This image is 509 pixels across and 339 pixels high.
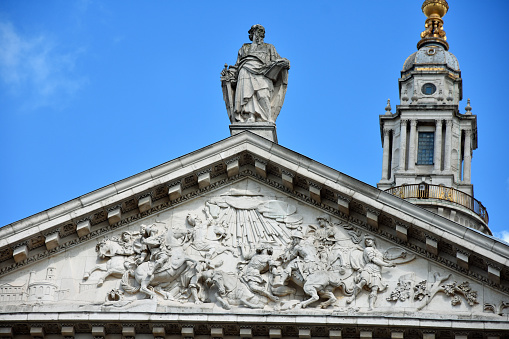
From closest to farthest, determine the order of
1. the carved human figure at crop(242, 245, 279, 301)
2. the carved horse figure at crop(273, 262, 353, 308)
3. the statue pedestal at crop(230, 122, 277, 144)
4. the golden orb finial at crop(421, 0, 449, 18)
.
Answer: the carved horse figure at crop(273, 262, 353, 308), the carved human figure at crop(242, 245, 279, 301), the statue pedestal at crop(230, 122, 277, 144), the golden orb finial at crop(421, 0, 449, 18)

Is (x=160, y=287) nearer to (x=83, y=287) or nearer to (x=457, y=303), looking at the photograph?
(x=83, y=287)

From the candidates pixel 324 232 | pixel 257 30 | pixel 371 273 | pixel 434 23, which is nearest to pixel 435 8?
pixel 434 23

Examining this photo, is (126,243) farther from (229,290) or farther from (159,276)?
(229,290)

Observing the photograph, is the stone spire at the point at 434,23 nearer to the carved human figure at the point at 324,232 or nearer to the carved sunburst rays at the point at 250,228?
the carved human figure at the point at 324,232

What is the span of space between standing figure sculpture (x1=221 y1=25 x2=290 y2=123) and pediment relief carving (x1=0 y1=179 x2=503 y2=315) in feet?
6.67

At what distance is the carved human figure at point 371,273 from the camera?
2872 cm

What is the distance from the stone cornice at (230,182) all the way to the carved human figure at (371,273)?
46 cm

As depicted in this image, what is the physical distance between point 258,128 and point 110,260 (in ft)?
14.8

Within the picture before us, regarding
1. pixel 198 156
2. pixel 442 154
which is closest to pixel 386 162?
pixel 442 154

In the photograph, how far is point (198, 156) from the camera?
3028 centimetres

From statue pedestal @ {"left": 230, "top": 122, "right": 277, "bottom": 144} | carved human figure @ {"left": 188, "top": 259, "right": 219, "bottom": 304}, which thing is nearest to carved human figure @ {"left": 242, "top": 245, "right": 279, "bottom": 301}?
carved human figure @ {"left": 188, "top": 259, "right": 219, "bottom": 304}

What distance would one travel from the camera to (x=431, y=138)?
5841cm

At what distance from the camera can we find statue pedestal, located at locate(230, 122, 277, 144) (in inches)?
1232

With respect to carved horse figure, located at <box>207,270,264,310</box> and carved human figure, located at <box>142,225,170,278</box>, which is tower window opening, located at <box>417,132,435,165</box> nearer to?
carved human figure, located at <box>142,225,170,278</box>
